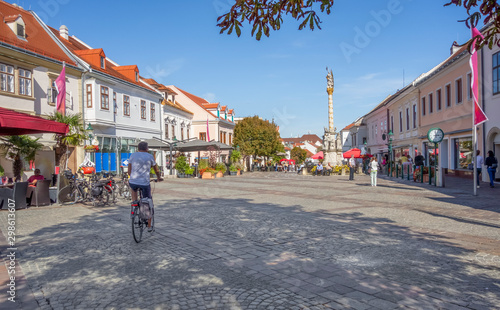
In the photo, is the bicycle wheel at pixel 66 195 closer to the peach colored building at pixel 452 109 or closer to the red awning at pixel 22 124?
the red awning at pixel 22 124

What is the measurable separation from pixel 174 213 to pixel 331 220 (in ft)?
13.8

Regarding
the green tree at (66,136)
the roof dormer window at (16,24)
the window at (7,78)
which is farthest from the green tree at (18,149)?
the roof dormer window at (16,24)

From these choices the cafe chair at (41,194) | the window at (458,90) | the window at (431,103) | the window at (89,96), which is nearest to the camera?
the cafe chair at (41,194)

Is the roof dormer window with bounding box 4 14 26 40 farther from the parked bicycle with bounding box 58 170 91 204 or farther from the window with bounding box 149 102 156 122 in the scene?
the window with bounding box 149 102 156 122

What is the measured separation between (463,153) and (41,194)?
72.8 feet

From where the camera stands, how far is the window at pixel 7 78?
19562 millimetres

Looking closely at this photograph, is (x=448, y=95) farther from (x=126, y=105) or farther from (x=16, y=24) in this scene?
(x=16, y=24)

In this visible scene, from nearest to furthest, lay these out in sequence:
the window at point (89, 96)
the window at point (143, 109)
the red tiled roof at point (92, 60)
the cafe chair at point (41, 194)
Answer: the cafe chair at point (41, 194)
the window at point (89, 96)
the red tiled roof at point (92, 60)
the window at point (143, 109)

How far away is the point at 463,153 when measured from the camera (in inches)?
937

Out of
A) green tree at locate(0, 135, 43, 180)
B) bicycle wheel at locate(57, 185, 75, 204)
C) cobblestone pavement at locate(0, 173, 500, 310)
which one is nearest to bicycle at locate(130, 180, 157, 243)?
cobblestone pavement at locate(0, 173, 500, 310)

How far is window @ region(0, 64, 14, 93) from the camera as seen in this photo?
19562mm

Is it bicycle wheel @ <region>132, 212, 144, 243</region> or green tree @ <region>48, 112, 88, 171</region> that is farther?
green tree @ <region>48, 112, 88, 171</region>

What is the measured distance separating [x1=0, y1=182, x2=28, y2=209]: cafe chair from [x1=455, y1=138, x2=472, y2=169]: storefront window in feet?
71.4

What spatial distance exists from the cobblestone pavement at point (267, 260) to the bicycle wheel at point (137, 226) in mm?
273
